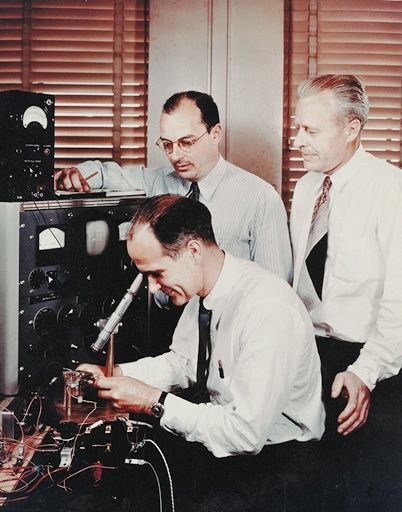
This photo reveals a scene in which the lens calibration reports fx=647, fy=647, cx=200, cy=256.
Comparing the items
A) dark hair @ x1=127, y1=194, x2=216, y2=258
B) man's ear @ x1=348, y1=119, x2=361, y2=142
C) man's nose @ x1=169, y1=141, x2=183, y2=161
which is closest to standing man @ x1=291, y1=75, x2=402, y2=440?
man's ear @ x1=348, y1=119, x2=361, y2=142

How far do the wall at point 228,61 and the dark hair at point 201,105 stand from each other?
34 cm

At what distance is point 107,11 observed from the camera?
2533 mm

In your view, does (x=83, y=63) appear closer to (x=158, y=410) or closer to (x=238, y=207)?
(x=238, y=207)

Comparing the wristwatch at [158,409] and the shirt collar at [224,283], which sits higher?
the shirt collar at [224,283]

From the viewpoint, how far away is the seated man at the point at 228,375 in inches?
58.2

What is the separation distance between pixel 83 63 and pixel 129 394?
59.8 inches

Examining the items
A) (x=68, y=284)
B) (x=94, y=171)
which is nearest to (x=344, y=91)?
(x=94, y=171)

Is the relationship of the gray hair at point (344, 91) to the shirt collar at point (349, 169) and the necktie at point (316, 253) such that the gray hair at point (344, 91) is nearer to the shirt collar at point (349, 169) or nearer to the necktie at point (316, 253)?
the shirt collar at point (349, 169)

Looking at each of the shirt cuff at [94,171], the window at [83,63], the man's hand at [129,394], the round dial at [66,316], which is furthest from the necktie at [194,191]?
the man's hand at [129,394]

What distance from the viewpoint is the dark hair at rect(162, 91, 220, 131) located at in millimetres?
2146

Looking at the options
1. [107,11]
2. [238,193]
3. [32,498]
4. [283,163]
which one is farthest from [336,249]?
[107,11]

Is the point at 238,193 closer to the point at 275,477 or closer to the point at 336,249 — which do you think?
the point at 336,249

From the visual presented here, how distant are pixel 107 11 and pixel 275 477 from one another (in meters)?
1.86

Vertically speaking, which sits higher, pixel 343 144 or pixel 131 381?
pixel 343 144
